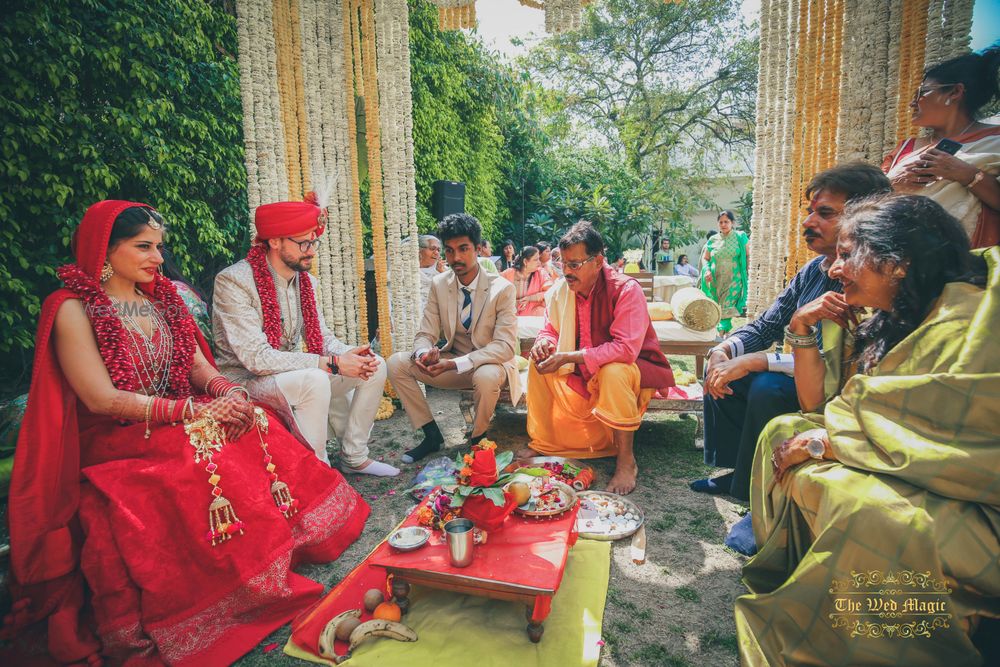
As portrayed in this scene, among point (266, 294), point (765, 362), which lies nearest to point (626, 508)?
point (765, 362)

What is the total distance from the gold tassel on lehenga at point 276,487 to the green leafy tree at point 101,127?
2288 millimetres

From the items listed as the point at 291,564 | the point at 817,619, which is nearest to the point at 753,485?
the point at 817,619

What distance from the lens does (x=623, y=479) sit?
11.3ft

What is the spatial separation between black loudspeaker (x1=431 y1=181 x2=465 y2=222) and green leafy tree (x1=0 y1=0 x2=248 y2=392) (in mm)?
4061

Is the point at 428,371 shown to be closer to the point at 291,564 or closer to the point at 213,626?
the point at 291,564

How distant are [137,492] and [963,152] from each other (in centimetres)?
417

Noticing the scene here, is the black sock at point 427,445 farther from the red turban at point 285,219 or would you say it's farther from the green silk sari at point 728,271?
the green silk sari at point 728,271

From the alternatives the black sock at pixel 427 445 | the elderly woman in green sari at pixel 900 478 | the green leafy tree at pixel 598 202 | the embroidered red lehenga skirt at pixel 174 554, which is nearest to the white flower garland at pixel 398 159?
the black sock at pixel 427 445

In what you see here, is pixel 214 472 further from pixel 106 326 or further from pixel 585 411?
pixel 585 411

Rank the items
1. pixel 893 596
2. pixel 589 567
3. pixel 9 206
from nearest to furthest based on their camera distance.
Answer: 1. pixel 893 596
2. pixel 589 567
3. pixel 9 206

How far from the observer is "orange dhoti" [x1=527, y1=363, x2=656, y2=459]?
11.5 ft

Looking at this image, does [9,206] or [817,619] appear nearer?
[817,619]

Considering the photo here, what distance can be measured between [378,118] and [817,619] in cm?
508

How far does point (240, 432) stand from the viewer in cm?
256
